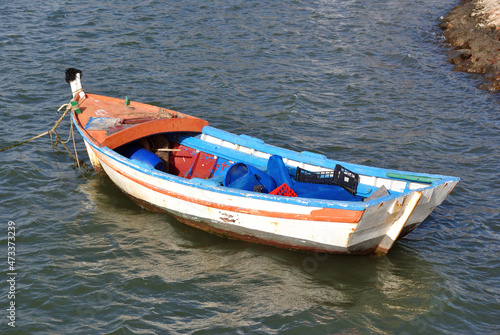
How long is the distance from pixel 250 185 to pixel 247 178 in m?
0.11

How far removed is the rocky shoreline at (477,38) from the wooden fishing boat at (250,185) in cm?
735

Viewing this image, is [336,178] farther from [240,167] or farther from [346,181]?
[240,167]

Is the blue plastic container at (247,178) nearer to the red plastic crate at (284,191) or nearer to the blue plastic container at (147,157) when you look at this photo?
the red plastic crate at (284,191)

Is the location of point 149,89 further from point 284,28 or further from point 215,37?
point 284,28

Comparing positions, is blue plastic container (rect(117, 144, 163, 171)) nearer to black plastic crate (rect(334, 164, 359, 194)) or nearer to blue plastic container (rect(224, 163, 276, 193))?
blue plastic container (rect(224, 163, 276, 193))

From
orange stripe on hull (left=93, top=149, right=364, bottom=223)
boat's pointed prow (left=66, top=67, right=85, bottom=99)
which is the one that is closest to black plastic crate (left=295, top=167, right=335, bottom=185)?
orange stripe on hull (left=93, top=149, right=364, bottom=223)

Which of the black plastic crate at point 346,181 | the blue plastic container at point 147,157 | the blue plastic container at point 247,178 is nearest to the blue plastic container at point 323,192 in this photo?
the black plastic crate at point 346,181

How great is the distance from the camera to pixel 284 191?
23.5ft

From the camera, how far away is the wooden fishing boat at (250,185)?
6.48 meters

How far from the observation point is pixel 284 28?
668 inches

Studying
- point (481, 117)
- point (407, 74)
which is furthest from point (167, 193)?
point (407, 74)

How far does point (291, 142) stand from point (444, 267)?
4.23 metres

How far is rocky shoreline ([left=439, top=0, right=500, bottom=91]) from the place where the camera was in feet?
44.9

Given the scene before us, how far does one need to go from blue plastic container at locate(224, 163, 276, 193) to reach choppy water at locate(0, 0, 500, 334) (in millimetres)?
876
